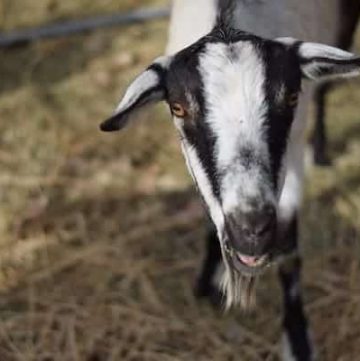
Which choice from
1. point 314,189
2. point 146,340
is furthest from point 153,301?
point 314,189

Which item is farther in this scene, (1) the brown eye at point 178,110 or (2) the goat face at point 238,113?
(1) the brown eye at point 178,110

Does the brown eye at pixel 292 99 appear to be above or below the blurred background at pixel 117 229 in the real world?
above

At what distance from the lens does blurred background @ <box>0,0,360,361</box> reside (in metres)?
3.76

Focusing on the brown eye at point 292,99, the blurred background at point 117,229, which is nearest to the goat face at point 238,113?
the brown eye at point 292,99

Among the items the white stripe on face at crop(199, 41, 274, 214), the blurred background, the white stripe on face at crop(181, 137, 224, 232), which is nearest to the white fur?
the white stripe on face at crop(199, 41, 274, 214)

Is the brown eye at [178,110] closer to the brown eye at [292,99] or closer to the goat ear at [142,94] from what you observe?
the goat ear at [142,94]

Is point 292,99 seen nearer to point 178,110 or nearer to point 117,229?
point 178,110

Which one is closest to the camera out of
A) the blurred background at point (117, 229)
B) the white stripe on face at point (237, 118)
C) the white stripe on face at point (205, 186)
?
the white stripe on face at point (237, 118)

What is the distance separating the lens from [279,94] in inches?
112

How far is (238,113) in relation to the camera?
2.79 metres

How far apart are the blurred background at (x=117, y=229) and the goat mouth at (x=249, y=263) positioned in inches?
29.2

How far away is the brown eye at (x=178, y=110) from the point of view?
288cm

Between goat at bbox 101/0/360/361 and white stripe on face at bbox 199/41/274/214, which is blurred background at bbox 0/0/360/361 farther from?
white stripe on face at bbox 199/41/274/214

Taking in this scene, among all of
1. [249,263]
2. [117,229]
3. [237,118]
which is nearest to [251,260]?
[249,263]
